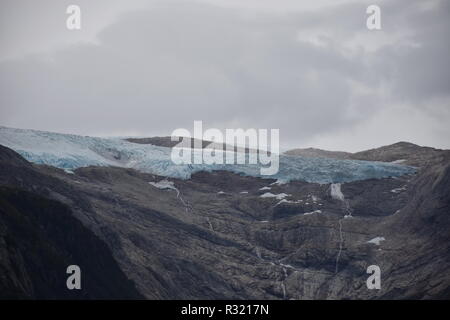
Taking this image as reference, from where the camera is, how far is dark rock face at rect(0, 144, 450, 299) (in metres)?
151

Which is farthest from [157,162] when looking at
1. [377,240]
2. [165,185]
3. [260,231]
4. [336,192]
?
[377,240]

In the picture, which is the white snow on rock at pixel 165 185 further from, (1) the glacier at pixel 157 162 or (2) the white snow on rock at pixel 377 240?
(2) the white snow on rock at pixel 377 240

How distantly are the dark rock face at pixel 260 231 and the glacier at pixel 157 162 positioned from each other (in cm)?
217

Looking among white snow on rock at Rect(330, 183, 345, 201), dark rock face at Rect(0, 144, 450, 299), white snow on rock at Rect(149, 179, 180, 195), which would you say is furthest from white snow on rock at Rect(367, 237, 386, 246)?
white snow on rock at Rect(149, 179, 180, 195)

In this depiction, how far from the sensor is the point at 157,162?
188125 millimetres

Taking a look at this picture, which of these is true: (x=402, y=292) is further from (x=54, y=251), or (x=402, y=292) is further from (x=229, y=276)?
(x=54, y=251)

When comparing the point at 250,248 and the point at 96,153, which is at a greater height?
the point at 96,153

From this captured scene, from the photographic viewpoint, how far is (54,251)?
449 ft

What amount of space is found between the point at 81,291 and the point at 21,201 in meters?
15.8

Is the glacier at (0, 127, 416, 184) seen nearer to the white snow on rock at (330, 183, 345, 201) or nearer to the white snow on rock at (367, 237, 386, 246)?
the white snow on rock at (330, 183, 345, 201)

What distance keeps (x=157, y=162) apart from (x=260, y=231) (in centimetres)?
2588

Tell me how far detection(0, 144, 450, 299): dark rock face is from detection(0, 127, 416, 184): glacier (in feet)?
7.11

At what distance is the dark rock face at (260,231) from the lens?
151m
